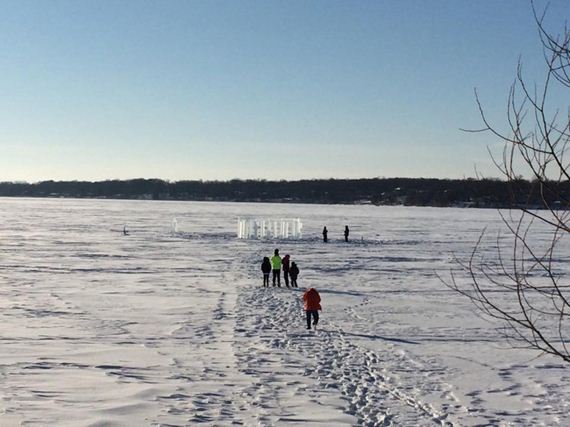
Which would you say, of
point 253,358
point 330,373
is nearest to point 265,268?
point 253,358

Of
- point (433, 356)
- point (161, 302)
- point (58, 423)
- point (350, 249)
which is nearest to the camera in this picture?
point (58, 423)

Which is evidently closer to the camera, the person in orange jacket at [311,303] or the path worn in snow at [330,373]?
the path worn in snow at [330,373]

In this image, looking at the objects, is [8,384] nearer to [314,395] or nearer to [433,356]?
[314,395]

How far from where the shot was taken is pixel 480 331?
12.7m

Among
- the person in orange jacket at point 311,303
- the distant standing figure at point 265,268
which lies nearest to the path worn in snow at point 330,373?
the person in orange jacket at point 311,303

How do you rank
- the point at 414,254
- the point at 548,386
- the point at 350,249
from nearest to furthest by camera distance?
the point at 548,386 < the point at 414,254 < the point at 350,249

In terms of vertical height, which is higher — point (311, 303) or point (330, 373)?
point (311, 303)

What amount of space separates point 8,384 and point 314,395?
383cm

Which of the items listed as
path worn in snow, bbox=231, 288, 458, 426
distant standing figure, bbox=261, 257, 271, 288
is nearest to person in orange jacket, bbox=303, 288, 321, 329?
path worn in snow, bbox=231, 288, 458, 426

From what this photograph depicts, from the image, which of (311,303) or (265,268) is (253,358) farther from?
(265,268)

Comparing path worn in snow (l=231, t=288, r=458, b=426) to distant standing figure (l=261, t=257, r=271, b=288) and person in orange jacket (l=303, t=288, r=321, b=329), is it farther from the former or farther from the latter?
distant standing figure (l=261, t=257, r=271, b=288)

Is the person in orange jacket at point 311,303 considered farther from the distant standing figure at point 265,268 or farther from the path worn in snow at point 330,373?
the distant standing figure at point 265,268

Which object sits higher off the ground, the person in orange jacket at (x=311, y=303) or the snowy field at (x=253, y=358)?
the person in orange jacket at (x=311, y=303)

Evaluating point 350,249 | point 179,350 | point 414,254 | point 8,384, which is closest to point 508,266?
point 414,254
